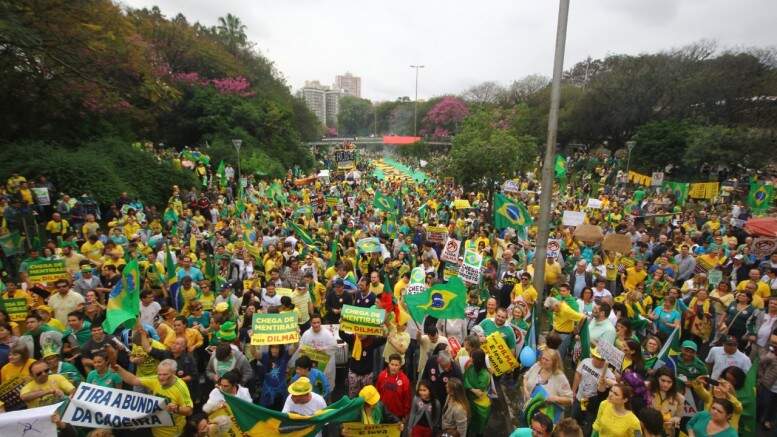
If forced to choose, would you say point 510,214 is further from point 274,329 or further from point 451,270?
point 274,329

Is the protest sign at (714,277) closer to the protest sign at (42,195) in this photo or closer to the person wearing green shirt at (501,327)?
the person wearing green shirt at (501,327)

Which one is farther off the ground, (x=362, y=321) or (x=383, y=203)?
(x=383, y=203)

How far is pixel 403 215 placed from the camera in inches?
699

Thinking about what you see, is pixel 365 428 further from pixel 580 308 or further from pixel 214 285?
pixel 214 285

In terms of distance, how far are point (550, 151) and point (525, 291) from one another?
266cm

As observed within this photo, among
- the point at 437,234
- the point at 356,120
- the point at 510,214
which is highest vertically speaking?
the point at 356,120

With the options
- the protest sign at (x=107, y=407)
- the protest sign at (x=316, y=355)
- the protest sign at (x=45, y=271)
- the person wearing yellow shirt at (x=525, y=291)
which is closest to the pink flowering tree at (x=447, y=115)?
the person wearing yellow shirt at (x=525, y=291)

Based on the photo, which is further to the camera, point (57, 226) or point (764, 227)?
point (57, 226)

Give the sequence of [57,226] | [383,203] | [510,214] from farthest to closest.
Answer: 1. [383,203]
2. [510,214]
3. [57,226]

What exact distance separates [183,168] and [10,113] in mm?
6828

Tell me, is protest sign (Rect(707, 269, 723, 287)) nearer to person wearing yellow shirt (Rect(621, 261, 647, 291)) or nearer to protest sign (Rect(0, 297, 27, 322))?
person wearing yellow shirt (Rect(621, 261, 647, 291))

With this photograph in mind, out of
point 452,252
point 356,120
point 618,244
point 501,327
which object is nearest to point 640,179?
point 618,244

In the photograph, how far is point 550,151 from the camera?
27.2 ft

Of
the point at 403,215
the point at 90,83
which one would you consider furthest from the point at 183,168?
the point at 403,215
